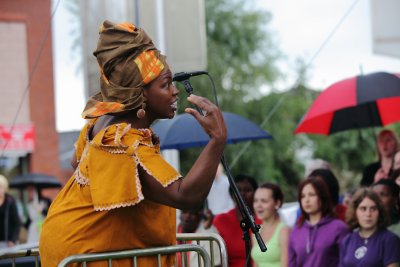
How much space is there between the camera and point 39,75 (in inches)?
830

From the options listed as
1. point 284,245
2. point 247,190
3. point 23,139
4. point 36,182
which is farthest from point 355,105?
point 23,139

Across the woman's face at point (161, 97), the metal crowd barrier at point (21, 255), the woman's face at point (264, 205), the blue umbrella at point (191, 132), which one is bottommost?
the woman's face at point (264, 205)

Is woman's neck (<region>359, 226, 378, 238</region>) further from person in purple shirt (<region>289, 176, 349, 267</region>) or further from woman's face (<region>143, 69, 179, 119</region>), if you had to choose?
woman's face (<region>143, 69, 179, 119</region>)

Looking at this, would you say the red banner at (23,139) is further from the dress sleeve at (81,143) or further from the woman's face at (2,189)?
the dress sleeve at (81,143)

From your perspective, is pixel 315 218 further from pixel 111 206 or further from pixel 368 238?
pixel 111 206

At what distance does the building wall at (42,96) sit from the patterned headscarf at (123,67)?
1248 centimetres

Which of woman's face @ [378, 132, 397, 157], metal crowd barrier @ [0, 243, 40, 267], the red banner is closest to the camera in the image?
metal crowd barrier @ [0, 243, 40, 267]

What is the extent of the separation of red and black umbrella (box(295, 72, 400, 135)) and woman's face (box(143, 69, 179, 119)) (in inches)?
169

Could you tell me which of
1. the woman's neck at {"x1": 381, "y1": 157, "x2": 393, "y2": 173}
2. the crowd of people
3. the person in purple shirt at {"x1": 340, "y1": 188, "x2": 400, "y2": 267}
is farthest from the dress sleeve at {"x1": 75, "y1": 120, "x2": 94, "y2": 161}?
the woman's neck at {"x1": 381, "y1": 157, "x2": 393, "y2": 173}

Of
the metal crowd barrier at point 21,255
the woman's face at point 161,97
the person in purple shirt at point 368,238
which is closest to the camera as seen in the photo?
the woman's face at point 161,97

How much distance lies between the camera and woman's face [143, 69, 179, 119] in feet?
12.6

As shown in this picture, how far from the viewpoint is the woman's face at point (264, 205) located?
7254 millimetres

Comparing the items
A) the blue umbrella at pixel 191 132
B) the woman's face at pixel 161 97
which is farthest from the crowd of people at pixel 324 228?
the woman's face at pixel 161 97

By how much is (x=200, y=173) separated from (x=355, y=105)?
4823 millimetres
